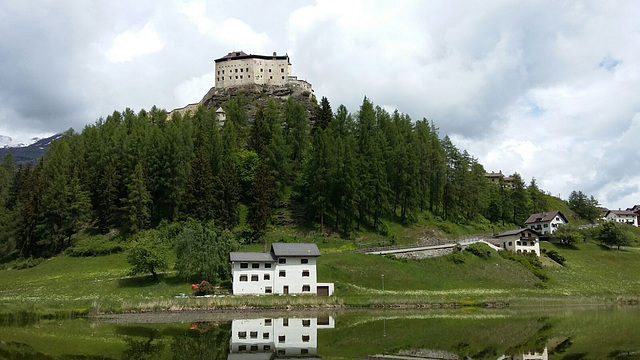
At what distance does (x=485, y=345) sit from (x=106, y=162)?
7303 cm

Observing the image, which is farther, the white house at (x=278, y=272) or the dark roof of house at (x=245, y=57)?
the dark roof of house at (x=245, y=57)

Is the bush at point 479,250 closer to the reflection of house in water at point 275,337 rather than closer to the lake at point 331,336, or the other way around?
the lake at point 331,336

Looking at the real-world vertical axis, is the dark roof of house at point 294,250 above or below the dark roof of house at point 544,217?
below

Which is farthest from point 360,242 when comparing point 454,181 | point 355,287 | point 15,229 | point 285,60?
point 285,60

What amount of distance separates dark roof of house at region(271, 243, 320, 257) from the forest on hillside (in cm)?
1425

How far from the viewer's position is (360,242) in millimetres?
74312

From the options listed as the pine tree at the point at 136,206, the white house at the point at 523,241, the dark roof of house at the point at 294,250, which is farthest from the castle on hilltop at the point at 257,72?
the dark roof of house at the point at 294,250

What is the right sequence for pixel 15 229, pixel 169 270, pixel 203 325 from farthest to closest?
1. pixel 15 229
2. pixel 169 270
3. pixel 203 325

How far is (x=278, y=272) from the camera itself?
56.1m

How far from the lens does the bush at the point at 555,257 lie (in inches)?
2926

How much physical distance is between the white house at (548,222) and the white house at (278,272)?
55.1 m

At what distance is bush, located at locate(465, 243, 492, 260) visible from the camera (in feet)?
225

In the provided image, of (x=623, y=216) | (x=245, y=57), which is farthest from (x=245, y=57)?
(x=623, y=216)

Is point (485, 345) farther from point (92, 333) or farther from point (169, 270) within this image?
point (169, 270)
